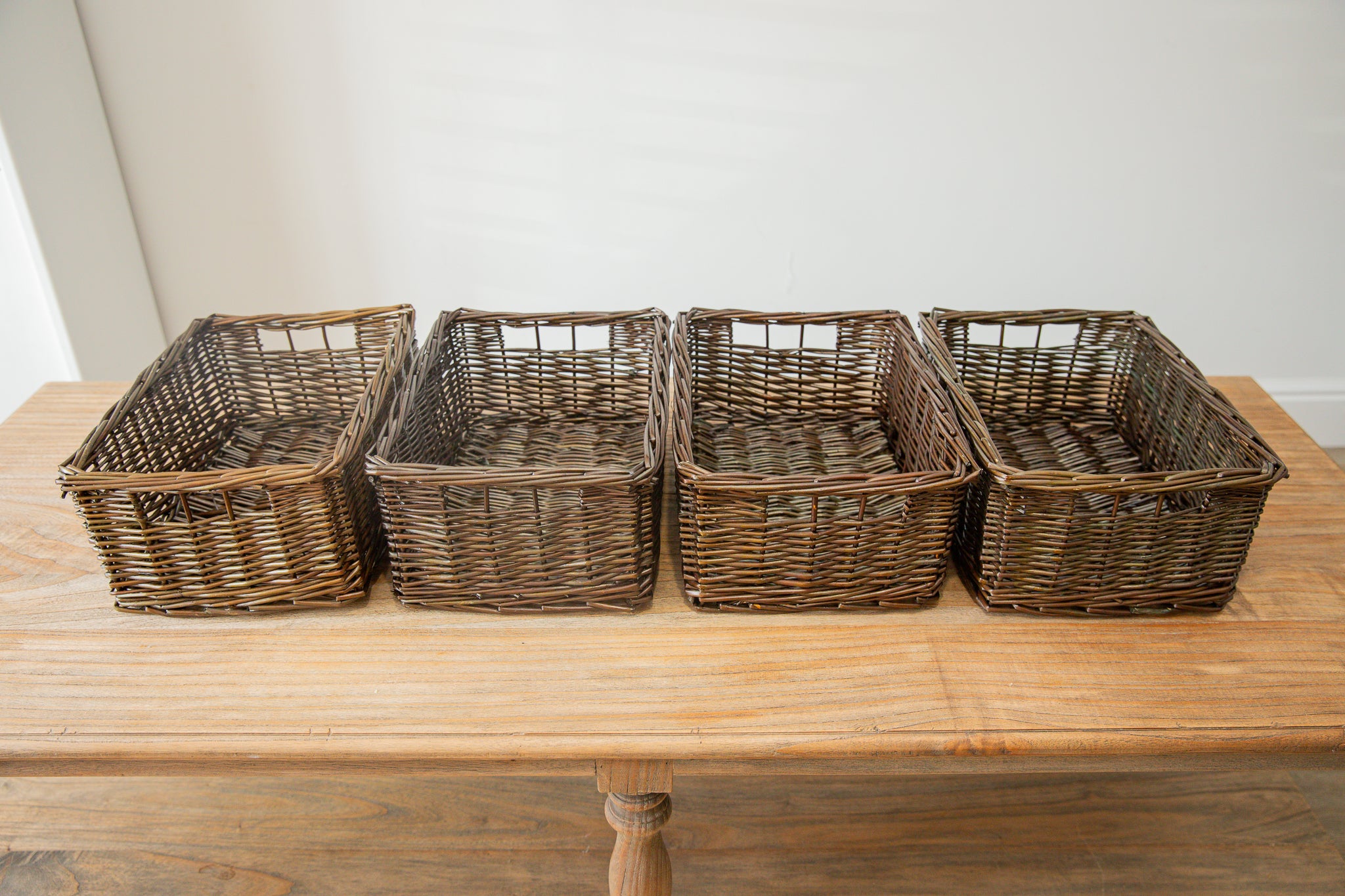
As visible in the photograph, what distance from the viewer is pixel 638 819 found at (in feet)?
3.27

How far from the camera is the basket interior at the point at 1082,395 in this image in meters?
1.25

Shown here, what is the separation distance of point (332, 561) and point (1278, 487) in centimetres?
122

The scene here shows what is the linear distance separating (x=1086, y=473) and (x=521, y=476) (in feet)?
1.91

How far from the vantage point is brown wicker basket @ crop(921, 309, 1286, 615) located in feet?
3.17

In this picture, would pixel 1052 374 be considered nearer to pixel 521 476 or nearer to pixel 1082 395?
pixel 1082 395

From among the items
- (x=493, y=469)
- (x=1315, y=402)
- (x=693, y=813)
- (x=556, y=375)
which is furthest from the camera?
(x=1315, y=402)

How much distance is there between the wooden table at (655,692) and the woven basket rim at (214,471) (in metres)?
0.18

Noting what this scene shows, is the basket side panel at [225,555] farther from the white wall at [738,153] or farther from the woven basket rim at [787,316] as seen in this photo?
the white wall at [738,153]

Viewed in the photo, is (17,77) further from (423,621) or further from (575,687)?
(575,687)

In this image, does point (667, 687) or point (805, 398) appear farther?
point (805, 398)

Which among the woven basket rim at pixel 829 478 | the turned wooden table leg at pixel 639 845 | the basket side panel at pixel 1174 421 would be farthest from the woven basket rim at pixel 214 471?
the basket side panel at pixel 1174 421

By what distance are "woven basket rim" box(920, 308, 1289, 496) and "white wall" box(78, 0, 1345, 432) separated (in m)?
0.81

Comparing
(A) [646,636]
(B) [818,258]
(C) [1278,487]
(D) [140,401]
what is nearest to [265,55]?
(D) [140,401]

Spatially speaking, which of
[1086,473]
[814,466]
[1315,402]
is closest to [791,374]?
[814,466]
